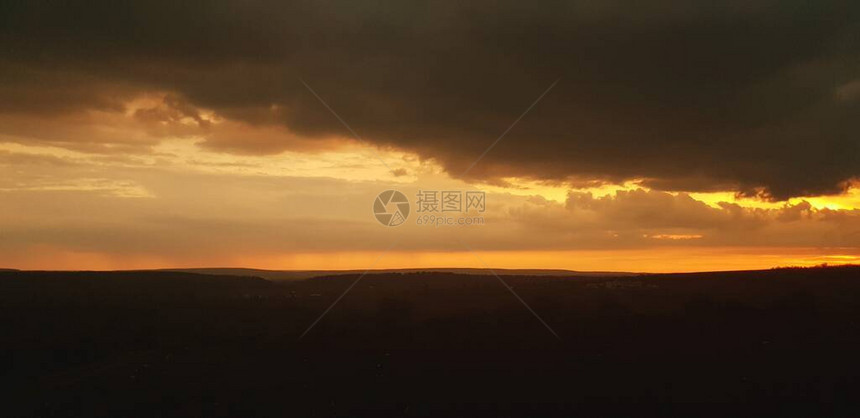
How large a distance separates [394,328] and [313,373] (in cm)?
1103

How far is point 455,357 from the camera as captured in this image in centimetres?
2942

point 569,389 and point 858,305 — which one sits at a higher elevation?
point 858,305

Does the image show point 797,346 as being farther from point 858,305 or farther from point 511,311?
point 511,311

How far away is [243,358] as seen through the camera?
101ft

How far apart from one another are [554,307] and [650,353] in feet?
51.8

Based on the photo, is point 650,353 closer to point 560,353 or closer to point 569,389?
point 560,353

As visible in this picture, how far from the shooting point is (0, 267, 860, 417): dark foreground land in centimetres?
2233

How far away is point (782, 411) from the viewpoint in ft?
66.5

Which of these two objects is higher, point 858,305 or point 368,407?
point 858,305

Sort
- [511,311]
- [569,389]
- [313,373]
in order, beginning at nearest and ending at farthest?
[569,389] < [313,373] < [511,311]

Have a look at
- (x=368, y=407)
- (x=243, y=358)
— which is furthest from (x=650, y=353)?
(x=243, y=358)

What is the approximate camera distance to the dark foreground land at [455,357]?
2233cm

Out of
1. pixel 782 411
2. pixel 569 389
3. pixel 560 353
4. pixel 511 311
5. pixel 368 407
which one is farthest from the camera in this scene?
pixel 511 311

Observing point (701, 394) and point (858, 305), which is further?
point (858, 305)
